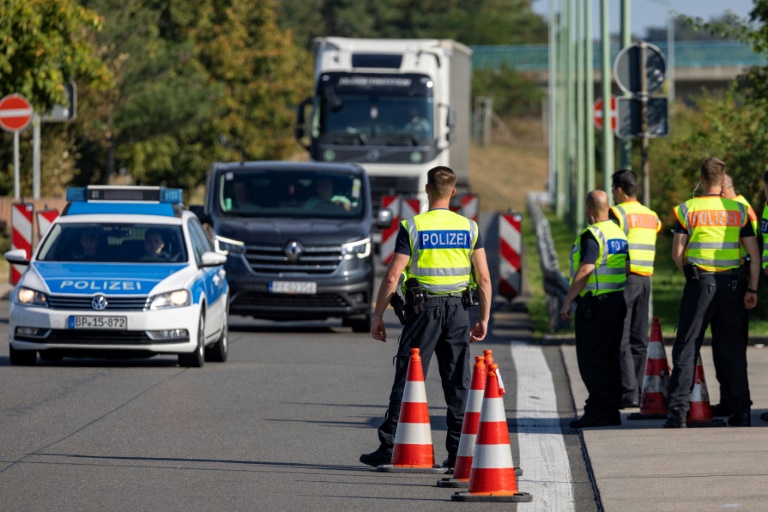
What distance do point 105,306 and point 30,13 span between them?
32.7 feet

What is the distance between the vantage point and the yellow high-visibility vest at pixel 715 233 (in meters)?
11.6

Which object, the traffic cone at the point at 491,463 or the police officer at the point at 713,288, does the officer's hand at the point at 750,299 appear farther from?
the traffic cone at the point at 491,463

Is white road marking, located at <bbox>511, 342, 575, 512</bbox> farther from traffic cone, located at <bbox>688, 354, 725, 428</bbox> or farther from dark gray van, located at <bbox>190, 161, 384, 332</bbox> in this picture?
dark gray van, located at <bbox>190, 161, 384, 332</bbox>

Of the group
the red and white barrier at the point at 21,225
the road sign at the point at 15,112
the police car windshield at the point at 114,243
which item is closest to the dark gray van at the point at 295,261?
the police car windshield at the point at 114,243

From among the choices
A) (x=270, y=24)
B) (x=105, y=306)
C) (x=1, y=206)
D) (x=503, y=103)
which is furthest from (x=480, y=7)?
(x=105, y=306)

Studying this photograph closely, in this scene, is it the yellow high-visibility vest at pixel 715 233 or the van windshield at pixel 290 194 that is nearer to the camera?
the yellow high-visibility vest at pixel 715 233

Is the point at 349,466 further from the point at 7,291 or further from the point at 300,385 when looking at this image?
the point at 7,291

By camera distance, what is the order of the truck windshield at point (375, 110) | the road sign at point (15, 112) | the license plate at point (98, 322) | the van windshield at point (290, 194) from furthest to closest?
the truck windshield at point (375, 110), the road sign at point (15, 112), the van windshield at point (290, 194), the license plate at point (98, 322)

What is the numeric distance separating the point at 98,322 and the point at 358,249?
5726 millimetres

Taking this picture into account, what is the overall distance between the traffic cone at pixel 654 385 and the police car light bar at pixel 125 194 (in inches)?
264

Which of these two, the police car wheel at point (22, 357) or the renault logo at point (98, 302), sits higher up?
the renault logo at point (98, 302)

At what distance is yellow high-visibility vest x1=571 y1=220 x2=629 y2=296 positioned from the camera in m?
12.2

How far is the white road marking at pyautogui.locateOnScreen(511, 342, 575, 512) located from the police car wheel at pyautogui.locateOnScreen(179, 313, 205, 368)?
2.90m

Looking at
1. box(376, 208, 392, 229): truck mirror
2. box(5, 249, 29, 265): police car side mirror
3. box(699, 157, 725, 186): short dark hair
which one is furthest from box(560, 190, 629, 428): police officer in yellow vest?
box(376, 208, 392, 229): truck mirror
